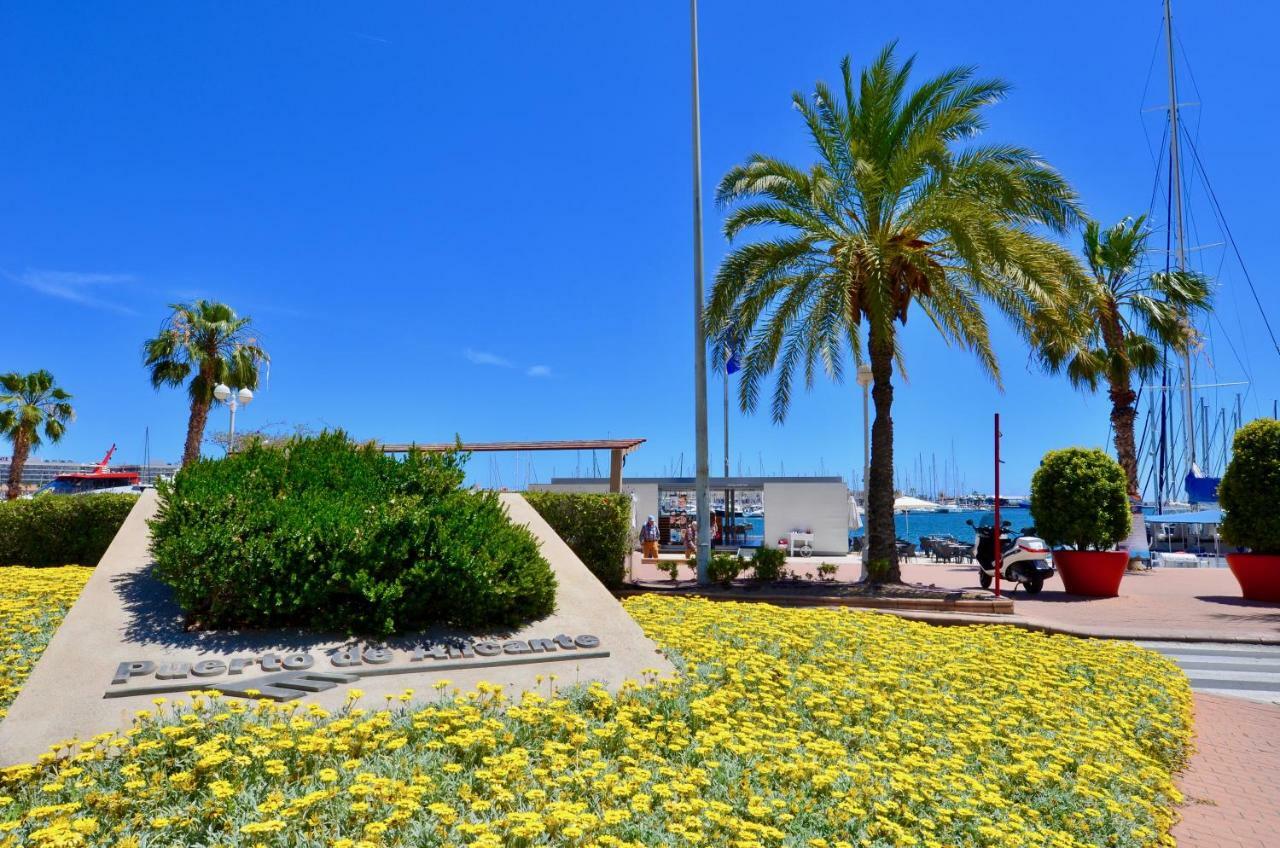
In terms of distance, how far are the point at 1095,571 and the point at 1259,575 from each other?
2785 mm

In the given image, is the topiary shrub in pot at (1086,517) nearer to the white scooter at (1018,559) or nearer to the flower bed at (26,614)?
the white scooter at (1018,559)

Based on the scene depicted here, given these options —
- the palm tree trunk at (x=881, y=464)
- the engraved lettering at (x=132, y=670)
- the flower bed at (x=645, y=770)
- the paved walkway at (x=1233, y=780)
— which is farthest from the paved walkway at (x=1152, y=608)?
the engraved lettering at (x=132, y=670)

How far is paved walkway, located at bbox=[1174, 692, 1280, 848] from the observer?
15.4ft

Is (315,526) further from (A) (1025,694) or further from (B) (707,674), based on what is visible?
(A) (1025,694)

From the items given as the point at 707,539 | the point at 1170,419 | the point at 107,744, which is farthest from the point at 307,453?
the point at 1170,419

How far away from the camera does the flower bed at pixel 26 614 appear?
18.5 feet

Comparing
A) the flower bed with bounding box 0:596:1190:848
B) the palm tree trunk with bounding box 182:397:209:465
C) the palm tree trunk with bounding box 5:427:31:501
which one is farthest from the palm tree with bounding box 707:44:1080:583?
the palm tree trunk with bounding box 5:427:31:501

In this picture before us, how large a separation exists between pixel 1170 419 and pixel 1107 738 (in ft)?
131

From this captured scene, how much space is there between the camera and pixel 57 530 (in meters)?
12.9

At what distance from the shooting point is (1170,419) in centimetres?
3897

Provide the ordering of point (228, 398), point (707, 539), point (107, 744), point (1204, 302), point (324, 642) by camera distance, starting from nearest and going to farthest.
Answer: point (107, 744) < point (324, 642) < point (707, 539) < point (228, 398) < point (1204, 302)

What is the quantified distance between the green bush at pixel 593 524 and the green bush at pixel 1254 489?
38.7 feet

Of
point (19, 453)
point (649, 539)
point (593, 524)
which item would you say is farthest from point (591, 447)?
point (19, 453)

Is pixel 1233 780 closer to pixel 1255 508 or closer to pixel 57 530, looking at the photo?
pixel 1255 508
